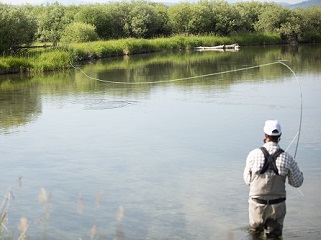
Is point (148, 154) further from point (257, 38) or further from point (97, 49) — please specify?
point (257, 38)

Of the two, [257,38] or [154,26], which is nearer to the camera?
[257,38]

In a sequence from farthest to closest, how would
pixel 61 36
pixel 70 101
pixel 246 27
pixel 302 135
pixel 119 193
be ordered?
pixel 246 27 → pixel 61 36 → pixel 70 101 → pixel 302 135 → pixel 119 193

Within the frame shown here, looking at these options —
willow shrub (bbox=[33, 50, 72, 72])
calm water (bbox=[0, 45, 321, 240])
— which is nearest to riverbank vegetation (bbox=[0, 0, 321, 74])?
willow shrub (bbox=[33, 50, 72, 72])

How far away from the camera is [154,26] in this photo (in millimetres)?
54906

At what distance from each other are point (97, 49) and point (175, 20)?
793 inches

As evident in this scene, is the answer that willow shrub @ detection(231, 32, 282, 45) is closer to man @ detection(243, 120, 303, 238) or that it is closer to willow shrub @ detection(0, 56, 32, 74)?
willow shrub @ detection(0, 56, 32, 74)

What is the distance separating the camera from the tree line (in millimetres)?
50469

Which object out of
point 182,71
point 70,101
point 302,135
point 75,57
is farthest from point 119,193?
point 75,57

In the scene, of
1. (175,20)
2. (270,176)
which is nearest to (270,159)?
(270,176)

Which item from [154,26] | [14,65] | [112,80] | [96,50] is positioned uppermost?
[154,26]

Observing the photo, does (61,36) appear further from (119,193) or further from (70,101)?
(119,193)

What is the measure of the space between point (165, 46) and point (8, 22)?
16752 mm

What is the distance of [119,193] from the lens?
30.3 ft

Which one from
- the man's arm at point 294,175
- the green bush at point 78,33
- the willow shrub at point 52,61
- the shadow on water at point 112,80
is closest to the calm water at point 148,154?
the shadow on water at point 112,80
